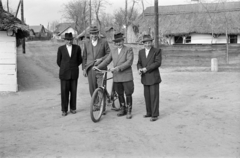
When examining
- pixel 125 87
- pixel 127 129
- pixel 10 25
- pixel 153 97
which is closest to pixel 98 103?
pixel 125 87

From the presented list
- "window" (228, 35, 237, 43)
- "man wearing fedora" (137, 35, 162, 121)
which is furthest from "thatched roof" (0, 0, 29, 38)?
"window" (228, 35, 237, 43)

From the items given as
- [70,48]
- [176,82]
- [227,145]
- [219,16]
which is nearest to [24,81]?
[176,82]

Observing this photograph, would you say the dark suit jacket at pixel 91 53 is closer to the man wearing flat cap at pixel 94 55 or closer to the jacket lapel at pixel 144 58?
the man wearing flat cap at pixel 94 55

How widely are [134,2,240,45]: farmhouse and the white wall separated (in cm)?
2433

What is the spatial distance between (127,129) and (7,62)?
672cm

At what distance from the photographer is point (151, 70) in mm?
6516

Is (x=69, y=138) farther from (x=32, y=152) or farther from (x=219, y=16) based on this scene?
(x=219, y=16)

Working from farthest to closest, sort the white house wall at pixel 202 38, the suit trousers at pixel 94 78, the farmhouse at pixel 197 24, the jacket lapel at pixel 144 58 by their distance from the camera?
the white house wall at pixel 202 38 < the farmhouse at pixel 197 24 < the suit trousers at pixel 94 78 < the jacket lapel at pixel 144 58

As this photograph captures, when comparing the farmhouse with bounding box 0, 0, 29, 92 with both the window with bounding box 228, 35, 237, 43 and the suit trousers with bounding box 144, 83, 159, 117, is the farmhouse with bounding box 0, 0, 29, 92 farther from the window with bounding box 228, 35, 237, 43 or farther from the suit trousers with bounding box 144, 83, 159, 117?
the window with bounding box 228, 35, 237, 43

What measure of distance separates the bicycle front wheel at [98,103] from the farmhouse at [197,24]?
2790cm

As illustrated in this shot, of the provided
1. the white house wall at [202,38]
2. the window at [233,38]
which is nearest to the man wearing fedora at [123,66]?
the white house wall at [202,38]

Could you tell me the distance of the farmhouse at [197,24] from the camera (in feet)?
114

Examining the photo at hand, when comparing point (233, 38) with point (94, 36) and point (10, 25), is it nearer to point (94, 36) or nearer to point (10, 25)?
point (10, 25)

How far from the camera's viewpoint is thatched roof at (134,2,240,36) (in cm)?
3491
